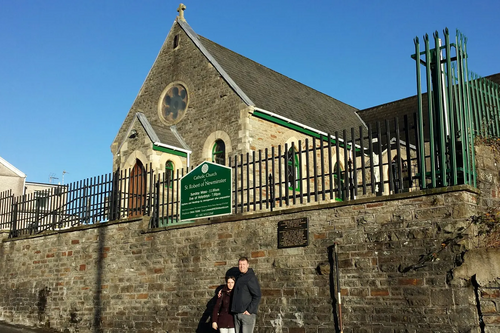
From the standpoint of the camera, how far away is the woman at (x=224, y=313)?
29.4 feet

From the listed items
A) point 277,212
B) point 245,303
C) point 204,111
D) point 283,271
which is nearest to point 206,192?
point 277,212

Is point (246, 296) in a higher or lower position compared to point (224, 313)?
higher

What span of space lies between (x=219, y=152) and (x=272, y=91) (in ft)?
13.4

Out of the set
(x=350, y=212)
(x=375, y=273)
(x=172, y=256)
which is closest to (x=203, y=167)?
(x=172, y=256)

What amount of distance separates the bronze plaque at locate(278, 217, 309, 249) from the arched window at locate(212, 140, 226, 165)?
30.7 feet

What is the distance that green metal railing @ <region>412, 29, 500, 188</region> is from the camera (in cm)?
852

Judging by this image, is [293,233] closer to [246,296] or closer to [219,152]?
[246,296]

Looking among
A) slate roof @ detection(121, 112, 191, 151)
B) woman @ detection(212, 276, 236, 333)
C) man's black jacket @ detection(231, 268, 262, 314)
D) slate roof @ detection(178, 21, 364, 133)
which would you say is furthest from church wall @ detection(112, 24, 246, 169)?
man's black jacket @ detection(231, 268, 262, 314)

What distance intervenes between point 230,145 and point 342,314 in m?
10.7

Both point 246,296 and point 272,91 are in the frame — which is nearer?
point 246,296

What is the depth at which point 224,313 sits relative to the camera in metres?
9.05

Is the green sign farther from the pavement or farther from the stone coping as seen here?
the pavement

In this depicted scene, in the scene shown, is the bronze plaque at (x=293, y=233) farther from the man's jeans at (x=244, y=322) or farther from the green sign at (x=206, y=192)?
the man's jeans at (x=244, y=322)

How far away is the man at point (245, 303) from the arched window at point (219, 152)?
34.3 ft
